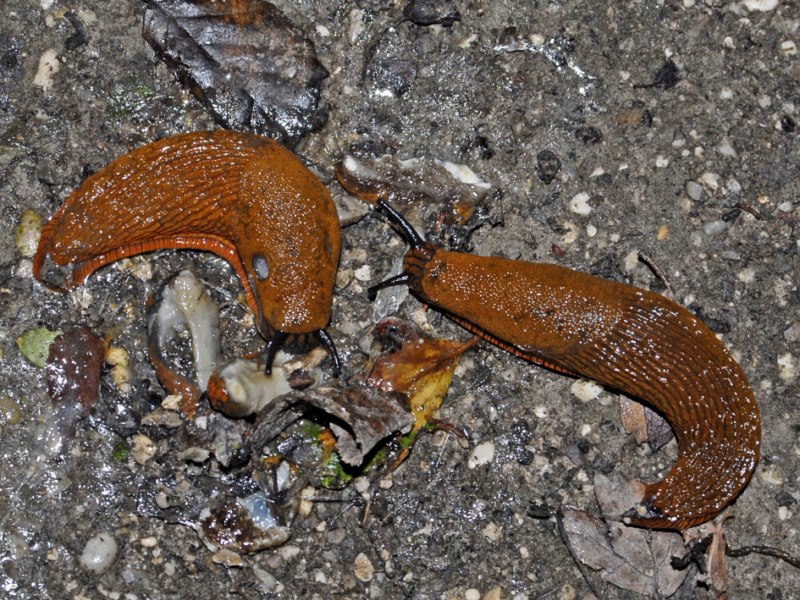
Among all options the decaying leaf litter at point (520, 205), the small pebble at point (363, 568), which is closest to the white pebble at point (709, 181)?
the decaying leaf litter at point (520, 205)

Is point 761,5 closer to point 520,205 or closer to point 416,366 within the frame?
point 520,205

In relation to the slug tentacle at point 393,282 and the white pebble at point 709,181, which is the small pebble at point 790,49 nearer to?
the white pebble at point 709,181

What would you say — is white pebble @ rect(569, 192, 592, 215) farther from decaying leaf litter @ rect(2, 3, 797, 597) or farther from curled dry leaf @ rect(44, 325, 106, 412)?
curled dry leaf @ rect(44, 325, 106, 412)

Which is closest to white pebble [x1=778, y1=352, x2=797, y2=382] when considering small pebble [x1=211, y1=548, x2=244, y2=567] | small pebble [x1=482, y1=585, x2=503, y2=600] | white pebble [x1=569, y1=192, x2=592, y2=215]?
white pebble [x1=569, y1=192, x2=592, y2=215]

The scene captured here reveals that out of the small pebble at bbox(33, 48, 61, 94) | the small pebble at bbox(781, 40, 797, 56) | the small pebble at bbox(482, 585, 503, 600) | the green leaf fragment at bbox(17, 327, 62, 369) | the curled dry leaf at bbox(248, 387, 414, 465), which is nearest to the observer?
the curled dry leaf at bbox(248, 387, 414, 465)

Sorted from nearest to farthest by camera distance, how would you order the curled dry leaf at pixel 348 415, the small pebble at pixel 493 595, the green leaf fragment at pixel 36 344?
1. the curled dry leaf at pixel 348 415
2. the small pebble at pixel 493 595
3. the green leaf fragment at pixel 36 344

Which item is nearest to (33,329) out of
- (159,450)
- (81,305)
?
(81,305)

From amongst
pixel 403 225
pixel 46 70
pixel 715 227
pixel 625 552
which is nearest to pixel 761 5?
pixel 715 227
